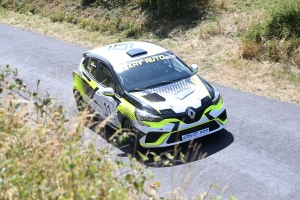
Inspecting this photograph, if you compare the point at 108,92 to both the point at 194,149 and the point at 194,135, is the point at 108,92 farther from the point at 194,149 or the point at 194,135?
the point at 194,149

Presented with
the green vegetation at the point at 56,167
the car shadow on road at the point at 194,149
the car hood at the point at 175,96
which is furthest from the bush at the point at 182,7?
the green vegetation at the point at 56,167

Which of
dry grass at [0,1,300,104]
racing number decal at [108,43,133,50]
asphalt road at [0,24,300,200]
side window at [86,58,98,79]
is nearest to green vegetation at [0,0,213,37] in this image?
dry grass at [0,1,300,104]

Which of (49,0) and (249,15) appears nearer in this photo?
(249,15)

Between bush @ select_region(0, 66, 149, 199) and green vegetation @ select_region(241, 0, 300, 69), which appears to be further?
green vegetation @ select_region(241, 0, 300, 69)

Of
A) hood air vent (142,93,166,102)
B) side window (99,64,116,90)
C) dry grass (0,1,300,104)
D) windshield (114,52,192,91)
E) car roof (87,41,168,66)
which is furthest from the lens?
dry grass (0,1,300,104)

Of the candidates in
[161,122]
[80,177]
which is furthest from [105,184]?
[161,122]

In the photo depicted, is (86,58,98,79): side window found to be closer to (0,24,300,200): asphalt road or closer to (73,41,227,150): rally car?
(73,41,227,150): rally car

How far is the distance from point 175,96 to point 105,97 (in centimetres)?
164

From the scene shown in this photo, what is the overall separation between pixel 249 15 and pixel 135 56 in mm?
8277

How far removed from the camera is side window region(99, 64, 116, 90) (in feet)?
37.2

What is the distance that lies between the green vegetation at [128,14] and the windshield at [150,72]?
320 inches

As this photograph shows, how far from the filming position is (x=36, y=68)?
17312 mm

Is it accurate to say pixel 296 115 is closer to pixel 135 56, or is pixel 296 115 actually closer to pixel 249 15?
pixel 135 56

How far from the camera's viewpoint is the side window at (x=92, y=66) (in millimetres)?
12023
